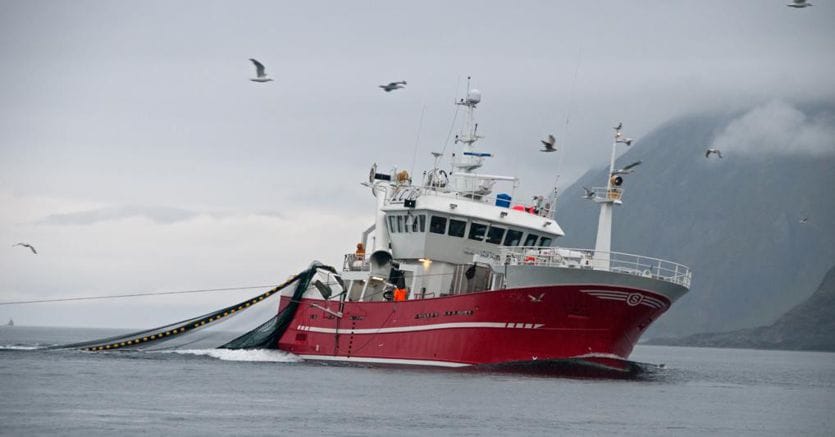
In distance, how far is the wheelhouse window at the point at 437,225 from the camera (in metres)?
45.2

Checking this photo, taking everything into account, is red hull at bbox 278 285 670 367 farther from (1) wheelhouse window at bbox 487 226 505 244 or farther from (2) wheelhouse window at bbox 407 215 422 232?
(1) wheelhouse window at bbox 487 226 505 244

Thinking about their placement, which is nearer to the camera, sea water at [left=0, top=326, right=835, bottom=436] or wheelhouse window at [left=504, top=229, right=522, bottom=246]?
sea water at [left=0, top=326, right=835, bottom=436]

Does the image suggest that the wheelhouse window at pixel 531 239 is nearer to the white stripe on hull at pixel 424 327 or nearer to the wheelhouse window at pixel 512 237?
the wheelhouse window at pixel 512 237

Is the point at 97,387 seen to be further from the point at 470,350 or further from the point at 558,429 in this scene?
the point at 558,429

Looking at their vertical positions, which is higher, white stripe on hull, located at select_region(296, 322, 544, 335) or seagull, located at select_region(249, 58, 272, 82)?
seagull, located at select_region(249, 58, 272, 82)

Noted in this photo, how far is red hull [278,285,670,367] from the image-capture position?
128 feet

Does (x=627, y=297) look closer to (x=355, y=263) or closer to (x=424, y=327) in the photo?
(x=424, y=327)

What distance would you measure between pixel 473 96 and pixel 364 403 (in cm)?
1932

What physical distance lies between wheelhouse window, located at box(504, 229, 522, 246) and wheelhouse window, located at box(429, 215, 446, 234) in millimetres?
2449

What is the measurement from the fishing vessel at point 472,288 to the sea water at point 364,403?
1281 mm

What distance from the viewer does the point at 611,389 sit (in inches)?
1516

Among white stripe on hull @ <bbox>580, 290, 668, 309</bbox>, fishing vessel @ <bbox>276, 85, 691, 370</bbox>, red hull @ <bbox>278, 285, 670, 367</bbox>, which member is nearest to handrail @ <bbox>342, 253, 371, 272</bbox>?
fishing vessel @ <bbox>276, 85, 691, 370</bbox>

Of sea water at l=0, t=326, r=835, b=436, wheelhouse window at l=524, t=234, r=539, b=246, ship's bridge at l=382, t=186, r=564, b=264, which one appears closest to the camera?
sea water at l=0, t=326, r=835, b=436

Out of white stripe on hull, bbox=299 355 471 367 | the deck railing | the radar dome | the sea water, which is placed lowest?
the sea water
